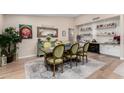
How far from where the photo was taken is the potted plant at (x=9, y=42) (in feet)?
14.5

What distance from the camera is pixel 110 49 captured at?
589cm

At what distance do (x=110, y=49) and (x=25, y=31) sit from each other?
4.73 m

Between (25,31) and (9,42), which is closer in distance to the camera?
(9,42)

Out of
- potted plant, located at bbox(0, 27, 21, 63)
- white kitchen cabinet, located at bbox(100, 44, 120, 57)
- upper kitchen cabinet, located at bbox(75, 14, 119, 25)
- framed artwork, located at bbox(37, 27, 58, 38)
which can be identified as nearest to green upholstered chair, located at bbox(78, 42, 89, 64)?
white kitchen cabinet, located at bbox(100, 44, 120, 57)

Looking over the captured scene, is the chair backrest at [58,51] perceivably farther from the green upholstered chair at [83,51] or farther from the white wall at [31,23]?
the white wall at [31,23]

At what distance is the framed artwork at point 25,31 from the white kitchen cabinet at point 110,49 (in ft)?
14.0

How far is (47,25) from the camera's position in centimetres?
685

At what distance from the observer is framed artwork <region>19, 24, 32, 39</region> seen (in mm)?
5823

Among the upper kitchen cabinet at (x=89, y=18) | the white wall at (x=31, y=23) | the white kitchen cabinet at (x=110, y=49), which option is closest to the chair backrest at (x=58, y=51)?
the white wall at (x=31, y=23)

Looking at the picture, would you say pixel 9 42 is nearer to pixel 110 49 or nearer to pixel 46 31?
pixel 46 31

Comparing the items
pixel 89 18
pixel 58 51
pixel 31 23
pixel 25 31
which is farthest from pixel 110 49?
pixel 25 31

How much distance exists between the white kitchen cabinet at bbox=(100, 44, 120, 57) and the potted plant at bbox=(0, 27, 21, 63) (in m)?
4.65

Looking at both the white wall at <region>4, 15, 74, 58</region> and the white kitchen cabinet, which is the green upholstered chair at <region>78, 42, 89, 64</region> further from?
the white wall at <region>4, 15, 74, 58</region>
